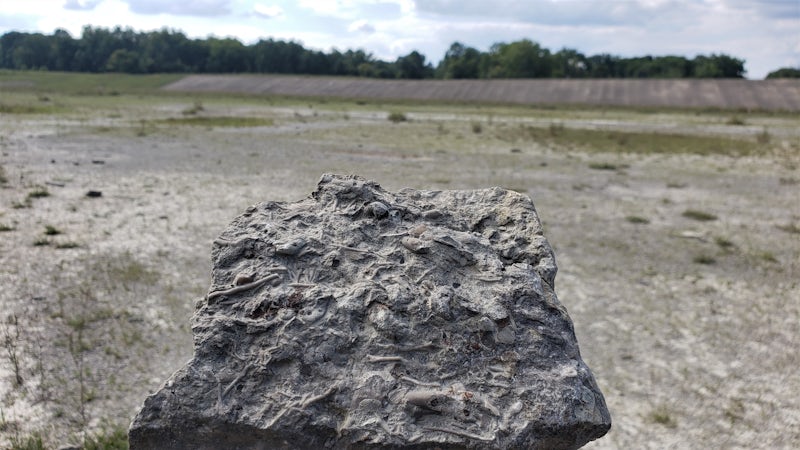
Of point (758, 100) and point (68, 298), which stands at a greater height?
point (758, 100)

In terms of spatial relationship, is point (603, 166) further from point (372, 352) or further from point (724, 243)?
point (372, 352)

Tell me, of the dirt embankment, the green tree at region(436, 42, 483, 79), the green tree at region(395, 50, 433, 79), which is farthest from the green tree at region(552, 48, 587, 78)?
the dirt embankment

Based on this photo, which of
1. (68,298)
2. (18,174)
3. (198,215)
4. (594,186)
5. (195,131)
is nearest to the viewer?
(68,298)

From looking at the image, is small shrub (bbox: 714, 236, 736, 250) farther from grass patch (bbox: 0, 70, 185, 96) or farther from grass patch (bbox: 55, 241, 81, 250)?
grass patch (bbox: 0, 70, 185, 96)

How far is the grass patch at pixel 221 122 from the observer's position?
2850cm

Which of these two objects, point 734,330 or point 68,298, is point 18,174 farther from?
point 734,330

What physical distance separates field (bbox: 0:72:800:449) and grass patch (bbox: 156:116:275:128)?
2.85 meters

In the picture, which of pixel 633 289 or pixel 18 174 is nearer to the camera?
pixel 633 289

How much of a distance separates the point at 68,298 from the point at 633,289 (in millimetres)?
7335

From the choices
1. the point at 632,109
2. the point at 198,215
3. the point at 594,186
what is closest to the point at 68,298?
the point at 198,215

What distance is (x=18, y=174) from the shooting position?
14.8 metres

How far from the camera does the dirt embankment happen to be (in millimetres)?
50156

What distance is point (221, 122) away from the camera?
96.8 ft

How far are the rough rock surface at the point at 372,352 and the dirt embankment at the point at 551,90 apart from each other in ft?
161
